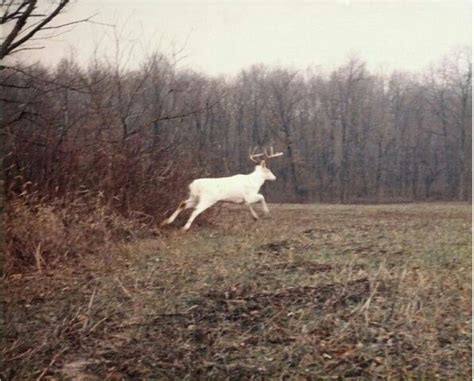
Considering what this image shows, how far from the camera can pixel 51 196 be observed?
6375 mm

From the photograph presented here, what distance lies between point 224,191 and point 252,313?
517cm

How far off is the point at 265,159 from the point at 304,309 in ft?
21.9

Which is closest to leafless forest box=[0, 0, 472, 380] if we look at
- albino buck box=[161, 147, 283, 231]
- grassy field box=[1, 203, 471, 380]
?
grassy field box=[1, 203, 471, 380]

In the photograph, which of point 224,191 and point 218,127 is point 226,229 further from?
point 218,127

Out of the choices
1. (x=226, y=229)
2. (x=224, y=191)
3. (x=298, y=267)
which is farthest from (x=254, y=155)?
(x=298, y=267)

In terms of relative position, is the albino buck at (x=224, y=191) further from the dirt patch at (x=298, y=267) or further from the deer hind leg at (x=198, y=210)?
the dirt patch at (x=298, y=267)

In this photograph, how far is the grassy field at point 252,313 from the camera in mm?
2877

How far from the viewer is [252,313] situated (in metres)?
3.54

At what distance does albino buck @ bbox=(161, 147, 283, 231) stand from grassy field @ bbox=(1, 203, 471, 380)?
226 centimetres

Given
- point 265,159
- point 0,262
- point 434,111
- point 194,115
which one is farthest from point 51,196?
point 434,111

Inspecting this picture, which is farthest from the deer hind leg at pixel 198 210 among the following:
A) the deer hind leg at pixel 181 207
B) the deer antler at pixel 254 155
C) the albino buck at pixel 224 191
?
the deer antler at pixel 254 155

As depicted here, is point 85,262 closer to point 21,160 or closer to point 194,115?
point 21,160

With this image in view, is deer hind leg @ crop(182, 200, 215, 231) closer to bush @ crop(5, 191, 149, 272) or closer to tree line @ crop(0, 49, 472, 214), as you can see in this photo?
tree line @ crop(0, 49, 472, 214)

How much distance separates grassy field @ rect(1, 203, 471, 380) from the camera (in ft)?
9.44
